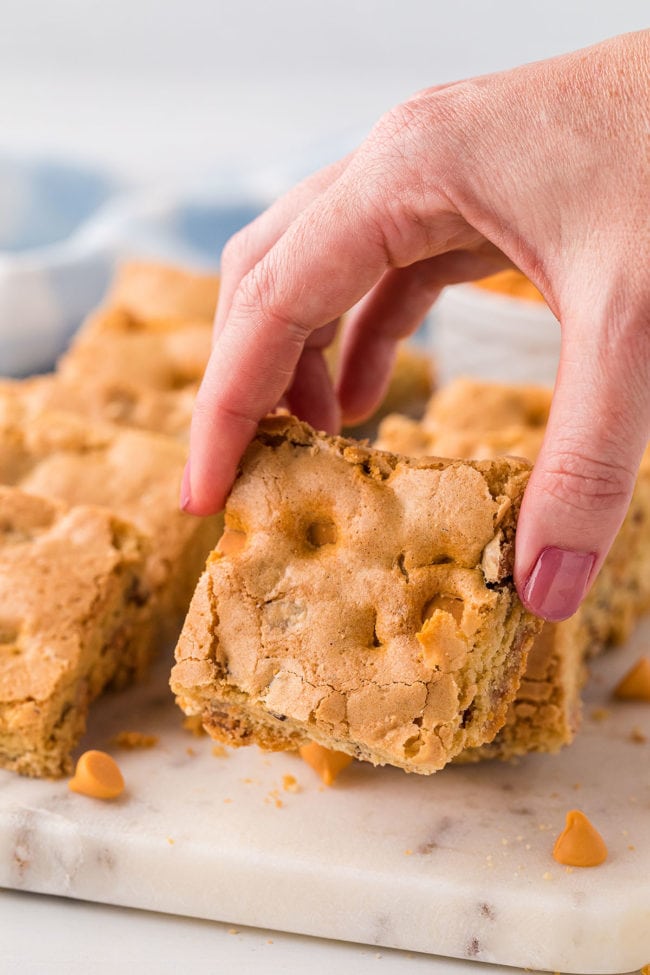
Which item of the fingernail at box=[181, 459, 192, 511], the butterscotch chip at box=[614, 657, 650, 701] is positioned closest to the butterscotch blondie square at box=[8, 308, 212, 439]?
the fingernail at box=[181, 459, 192, 511]

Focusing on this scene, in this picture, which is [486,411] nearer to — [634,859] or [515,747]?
[515,747]

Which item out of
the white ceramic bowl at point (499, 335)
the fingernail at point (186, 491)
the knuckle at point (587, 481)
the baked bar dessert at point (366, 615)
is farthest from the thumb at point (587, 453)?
the white ceramic bowl at point (499, 335)

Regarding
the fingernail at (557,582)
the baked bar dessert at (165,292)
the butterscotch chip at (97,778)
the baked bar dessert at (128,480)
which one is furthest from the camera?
the baked bar dessert at (165,292)

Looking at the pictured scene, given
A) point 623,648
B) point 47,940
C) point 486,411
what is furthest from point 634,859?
point 486,411

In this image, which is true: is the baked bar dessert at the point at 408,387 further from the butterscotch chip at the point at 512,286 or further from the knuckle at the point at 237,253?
the knuckle at the point at 237,253

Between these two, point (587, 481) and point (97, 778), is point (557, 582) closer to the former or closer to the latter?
point (587, 481)
